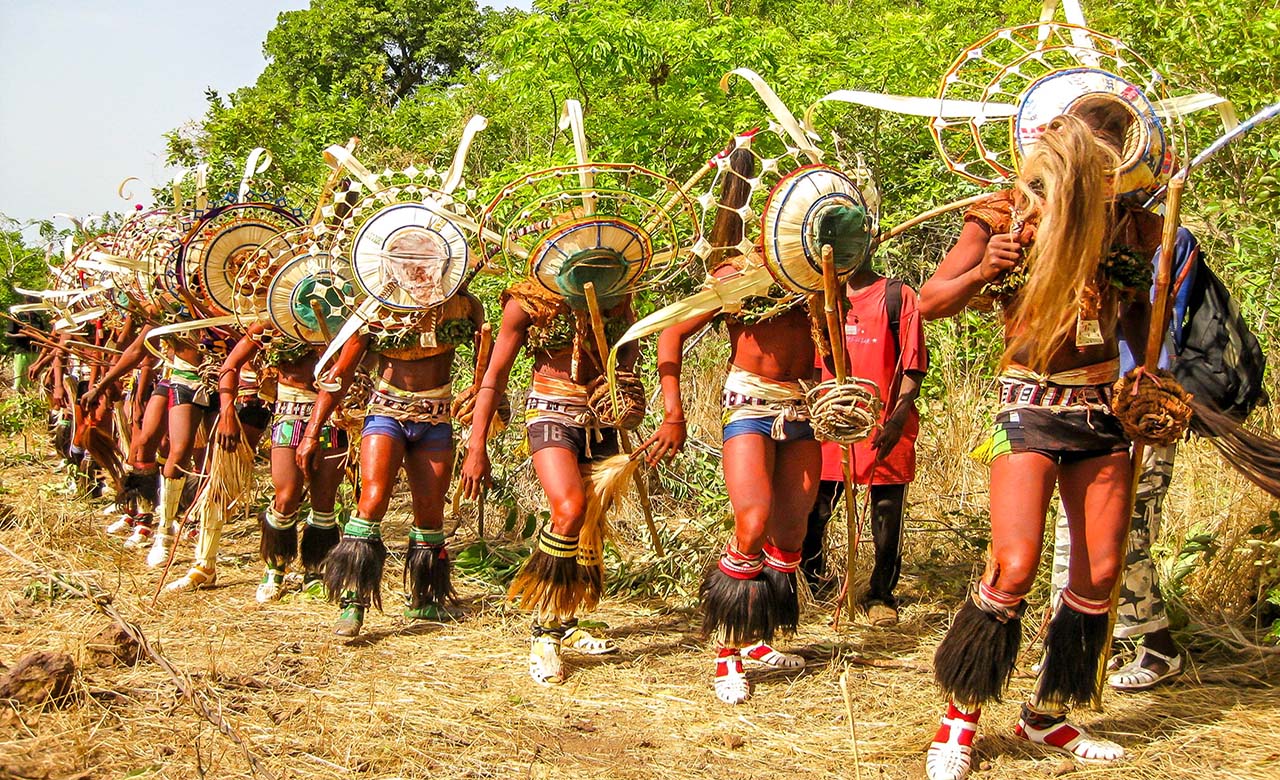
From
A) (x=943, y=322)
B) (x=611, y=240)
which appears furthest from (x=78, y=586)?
(x=943, y=322)

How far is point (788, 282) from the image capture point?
460cm

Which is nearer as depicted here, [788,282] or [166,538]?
[788,282]

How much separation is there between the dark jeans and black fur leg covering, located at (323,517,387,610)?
2.24 m

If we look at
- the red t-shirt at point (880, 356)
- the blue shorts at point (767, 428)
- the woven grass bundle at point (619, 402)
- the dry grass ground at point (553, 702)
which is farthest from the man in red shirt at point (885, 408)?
the woven grass bundle at point (619, 402)

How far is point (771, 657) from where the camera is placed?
5.40m

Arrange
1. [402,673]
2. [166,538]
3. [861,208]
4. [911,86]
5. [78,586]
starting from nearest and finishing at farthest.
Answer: [861,208] < [402,673] < [78,586] < [166,538] < [911,86]

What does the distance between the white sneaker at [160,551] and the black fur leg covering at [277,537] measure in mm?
1357

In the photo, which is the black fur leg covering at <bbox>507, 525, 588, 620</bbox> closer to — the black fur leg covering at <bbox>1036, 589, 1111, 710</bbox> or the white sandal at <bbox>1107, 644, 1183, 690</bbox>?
the black fur leg covering at <bbox>1036, 589, 1111, 710</bbox>

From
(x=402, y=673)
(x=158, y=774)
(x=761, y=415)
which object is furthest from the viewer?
(x=402, y=673)

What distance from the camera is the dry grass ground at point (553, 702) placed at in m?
4.12

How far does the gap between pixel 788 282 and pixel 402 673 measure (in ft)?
8.49

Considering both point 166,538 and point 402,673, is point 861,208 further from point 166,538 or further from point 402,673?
point 166,538

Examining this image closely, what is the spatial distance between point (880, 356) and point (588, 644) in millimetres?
2028

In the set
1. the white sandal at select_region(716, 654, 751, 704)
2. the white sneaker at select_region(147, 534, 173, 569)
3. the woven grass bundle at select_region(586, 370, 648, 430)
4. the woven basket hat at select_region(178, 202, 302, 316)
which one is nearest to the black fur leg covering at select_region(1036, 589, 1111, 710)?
the white sandal at select_region(716, 654, 751, 704)
